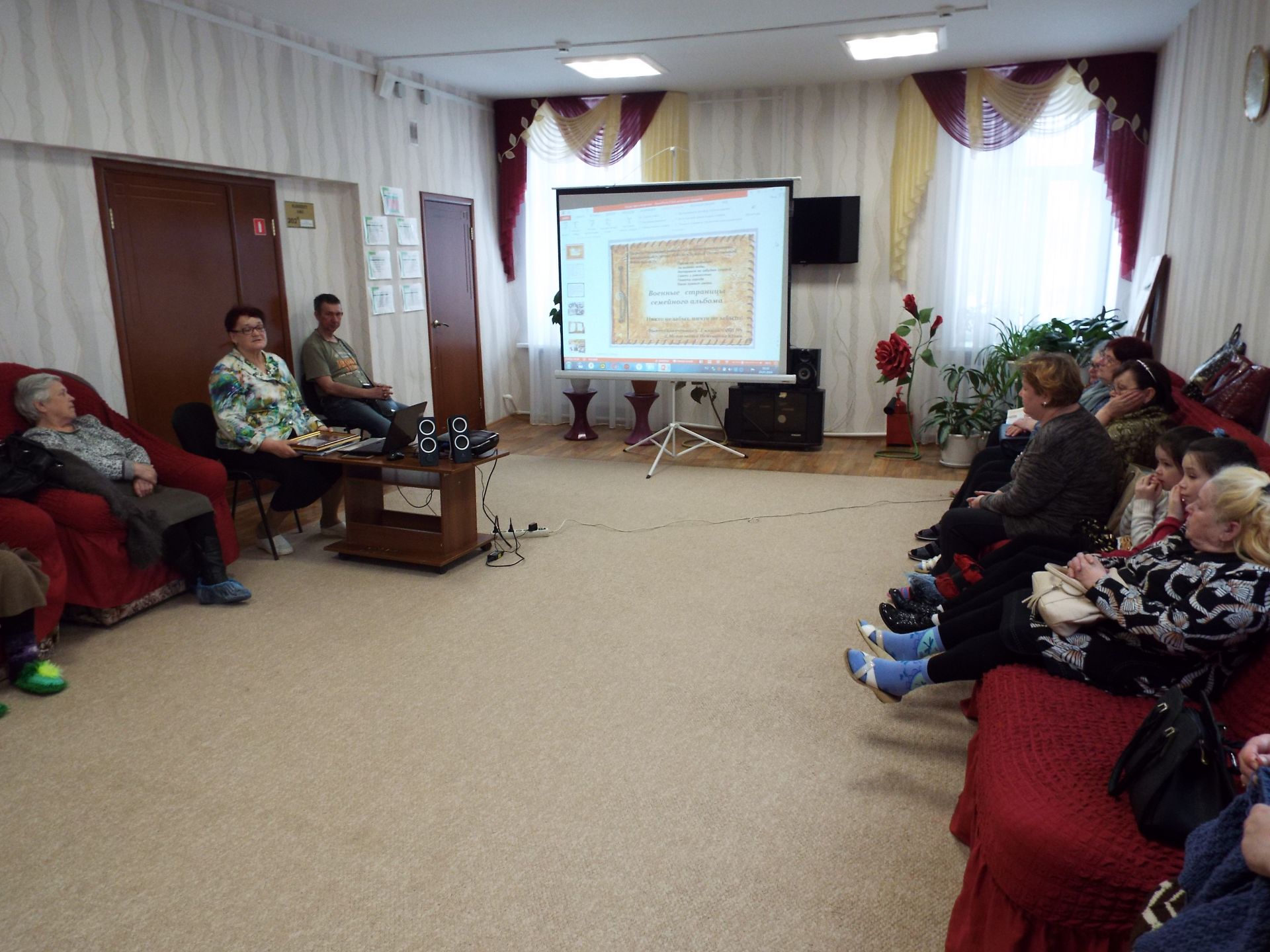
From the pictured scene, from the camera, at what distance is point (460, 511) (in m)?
4.24

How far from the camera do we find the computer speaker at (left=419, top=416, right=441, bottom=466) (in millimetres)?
3971

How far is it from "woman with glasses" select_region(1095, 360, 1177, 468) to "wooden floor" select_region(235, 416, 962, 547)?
7.48 ft

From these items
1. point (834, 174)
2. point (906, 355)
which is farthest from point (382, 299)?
point (906, 355)

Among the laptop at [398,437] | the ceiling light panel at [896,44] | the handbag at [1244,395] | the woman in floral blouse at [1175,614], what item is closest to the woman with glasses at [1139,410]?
the handbag at [1244,395]

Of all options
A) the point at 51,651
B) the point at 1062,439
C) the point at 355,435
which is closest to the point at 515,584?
the point at 355,435

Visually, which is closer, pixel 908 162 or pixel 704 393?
pixel 908 162

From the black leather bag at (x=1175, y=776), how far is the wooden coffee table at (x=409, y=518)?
2.99 metres

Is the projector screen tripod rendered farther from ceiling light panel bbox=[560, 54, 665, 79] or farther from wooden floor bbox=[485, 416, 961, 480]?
ceiling light panel bbox=[560, 54, 665, 79]

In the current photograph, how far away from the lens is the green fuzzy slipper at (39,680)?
294 cm

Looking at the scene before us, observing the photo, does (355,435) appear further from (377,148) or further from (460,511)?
(377,148)

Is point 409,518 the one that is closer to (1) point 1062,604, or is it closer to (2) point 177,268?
(2) point 177,268

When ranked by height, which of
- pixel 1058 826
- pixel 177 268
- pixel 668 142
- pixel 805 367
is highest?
pixel 668 142

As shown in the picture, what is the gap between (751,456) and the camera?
6523 millimetres

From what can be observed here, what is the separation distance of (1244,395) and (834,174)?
429 cm
